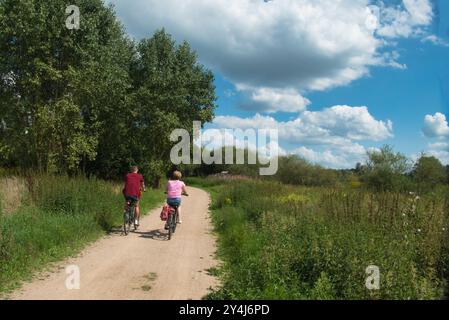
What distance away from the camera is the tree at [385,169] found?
33125 mm

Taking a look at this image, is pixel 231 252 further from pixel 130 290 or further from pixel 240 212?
pixel 240 212

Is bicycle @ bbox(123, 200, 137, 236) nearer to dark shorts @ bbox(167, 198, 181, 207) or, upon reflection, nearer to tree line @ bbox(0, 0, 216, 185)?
dark shorts @ bbox(167, 198, 181, 207)

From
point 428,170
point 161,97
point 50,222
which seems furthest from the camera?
point 428,170

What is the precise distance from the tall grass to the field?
12.2ft

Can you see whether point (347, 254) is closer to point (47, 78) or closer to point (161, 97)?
point (47, 78)

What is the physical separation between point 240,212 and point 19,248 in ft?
29.6

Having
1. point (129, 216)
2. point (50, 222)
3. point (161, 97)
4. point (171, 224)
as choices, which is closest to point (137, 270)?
point (50, 222)

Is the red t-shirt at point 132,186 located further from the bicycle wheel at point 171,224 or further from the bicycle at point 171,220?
the bicycle wheel at point 171,224

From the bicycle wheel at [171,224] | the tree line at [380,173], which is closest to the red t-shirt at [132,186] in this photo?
the bicycle wheel at [171,224]

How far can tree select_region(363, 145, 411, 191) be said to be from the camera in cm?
3312

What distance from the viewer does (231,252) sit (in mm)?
10789

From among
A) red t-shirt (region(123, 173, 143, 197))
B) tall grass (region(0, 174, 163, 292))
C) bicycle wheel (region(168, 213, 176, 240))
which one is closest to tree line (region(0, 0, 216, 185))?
tall grass (region(0, 174, 163, 292))

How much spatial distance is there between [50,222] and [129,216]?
8.89 feet

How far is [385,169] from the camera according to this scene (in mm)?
36375
